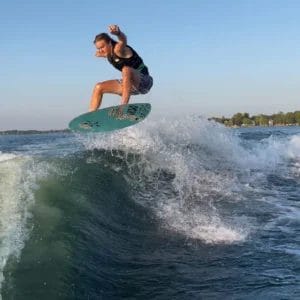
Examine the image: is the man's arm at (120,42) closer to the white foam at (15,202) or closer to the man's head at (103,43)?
the man's head at (103,43)

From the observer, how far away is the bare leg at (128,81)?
33.1ft

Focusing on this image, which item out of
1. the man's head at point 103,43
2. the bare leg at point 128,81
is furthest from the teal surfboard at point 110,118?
the man's head at point 103,43

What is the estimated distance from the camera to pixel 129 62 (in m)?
10.1

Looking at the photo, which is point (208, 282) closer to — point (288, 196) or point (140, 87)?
point (140, 87)

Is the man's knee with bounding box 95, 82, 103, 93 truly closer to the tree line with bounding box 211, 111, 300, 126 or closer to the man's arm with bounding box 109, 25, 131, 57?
the man's arm with bounding box 109, 25, 131, 57

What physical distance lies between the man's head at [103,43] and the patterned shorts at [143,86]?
0.97 m

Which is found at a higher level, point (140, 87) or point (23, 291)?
point (140, 87)

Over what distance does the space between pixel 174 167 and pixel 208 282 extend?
9382 millimetres

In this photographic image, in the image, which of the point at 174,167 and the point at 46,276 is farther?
the point at 174,167

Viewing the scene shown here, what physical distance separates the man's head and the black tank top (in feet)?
0.49

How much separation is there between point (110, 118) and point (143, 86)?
1121 millimetres

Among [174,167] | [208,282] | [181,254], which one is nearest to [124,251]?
[181,254]

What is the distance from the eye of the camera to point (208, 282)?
6324 mm

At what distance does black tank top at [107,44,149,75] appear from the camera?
996 cm
